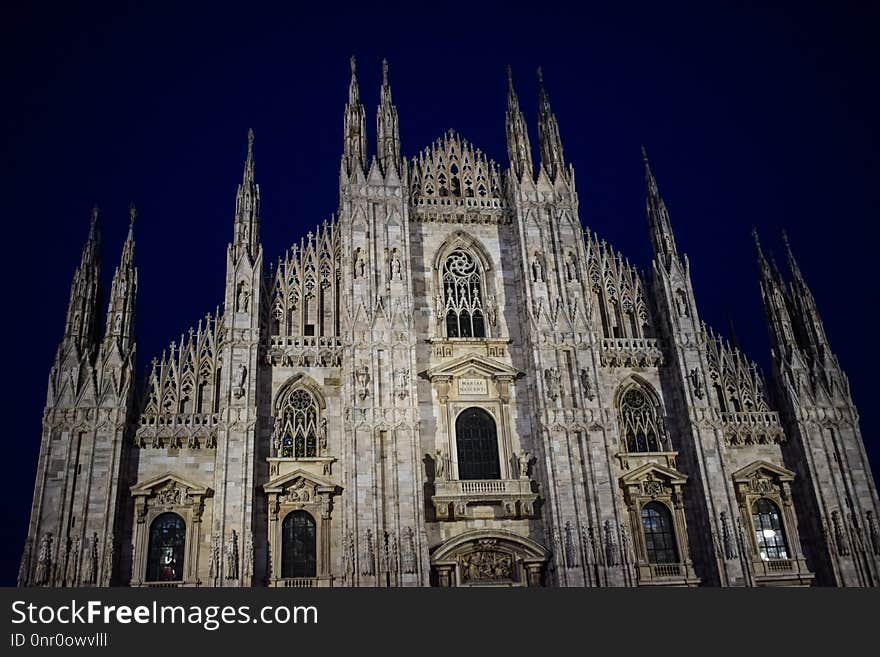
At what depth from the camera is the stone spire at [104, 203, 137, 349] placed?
1039 inches

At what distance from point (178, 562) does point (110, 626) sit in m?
14.4

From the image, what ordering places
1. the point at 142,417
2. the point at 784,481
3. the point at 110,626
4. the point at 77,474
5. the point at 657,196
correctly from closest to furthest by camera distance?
the point at 110,626 → the point at 77,474 → the point at 142,417 → the point at 784,481 → the point at 657,196

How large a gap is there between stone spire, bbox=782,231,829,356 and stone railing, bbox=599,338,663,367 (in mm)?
A: 6076

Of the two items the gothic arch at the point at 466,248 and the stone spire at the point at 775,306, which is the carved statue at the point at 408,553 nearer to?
the gothic arch at the point at 466,248

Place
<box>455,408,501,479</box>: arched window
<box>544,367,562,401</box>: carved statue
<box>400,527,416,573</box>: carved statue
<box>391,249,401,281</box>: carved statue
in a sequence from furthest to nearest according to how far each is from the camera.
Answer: <box>391,249,401,281</box>: carved statue
<box>544,367,562,401</box>: carved statue
<box>455,408,501,479</box>: arched window
<box>400,527,416,573</box>: carved statue

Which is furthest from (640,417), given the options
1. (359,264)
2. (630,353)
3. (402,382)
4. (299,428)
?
(299,428)

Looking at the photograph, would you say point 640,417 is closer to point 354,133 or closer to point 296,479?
point 296,479

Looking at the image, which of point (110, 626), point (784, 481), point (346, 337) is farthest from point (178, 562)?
point (784, 481)

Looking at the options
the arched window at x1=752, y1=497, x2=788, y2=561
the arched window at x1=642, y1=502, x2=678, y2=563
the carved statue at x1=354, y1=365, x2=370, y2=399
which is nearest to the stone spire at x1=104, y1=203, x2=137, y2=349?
the carved statue at x1=354, y1=365, x2=370, y2=399

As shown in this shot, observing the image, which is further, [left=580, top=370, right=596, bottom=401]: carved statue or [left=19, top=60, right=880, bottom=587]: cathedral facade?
[left=580, top=370, right=596, bottom=401]: carved statue

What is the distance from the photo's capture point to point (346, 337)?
2697 cm

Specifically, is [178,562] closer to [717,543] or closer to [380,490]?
[380,490]

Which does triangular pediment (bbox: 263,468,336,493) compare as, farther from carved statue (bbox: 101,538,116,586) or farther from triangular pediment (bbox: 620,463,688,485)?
triangular pediment (bbox: 620,463,688,485)

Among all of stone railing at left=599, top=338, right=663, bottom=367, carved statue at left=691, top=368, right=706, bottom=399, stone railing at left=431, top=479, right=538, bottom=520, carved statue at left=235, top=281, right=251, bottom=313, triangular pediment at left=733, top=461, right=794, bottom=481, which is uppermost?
carved statue at left=235, top=281, right=251, bottom=313
